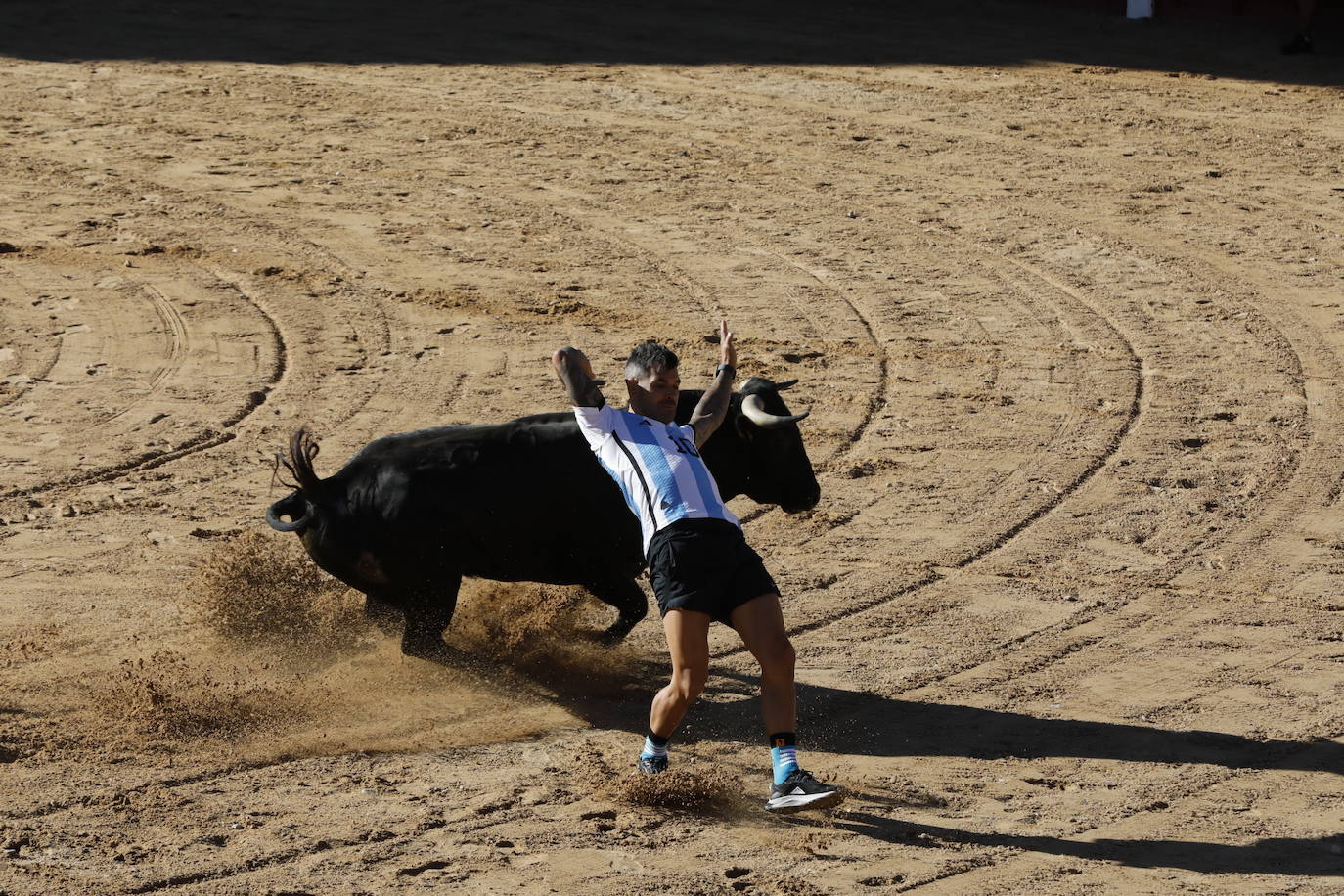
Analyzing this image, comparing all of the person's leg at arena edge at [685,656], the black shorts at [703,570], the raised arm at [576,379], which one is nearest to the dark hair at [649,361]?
the raised arm at [576,379]

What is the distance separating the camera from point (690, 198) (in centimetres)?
1441

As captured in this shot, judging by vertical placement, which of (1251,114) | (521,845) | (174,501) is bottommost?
(521,845)

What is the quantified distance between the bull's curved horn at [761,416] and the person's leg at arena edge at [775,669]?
1.13 m

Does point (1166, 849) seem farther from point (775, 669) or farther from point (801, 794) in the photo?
point (775, 669)

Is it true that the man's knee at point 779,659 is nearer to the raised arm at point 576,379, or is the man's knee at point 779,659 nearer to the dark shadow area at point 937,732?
the dark shadow area at point 937,732

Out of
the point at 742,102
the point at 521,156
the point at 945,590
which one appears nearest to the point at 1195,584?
the point at 945,590

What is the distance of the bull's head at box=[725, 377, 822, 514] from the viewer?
7367 millimetres

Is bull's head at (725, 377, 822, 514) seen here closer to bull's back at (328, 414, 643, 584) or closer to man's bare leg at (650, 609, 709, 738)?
bull's back at (328, 414, 643, 584)

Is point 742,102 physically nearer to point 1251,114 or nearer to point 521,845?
point 1251,114

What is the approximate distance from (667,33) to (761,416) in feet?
44.9

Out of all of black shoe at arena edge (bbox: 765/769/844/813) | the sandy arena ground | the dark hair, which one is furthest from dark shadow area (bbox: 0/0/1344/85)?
black shoe at arena edge (bbox: 765/769/844/813)

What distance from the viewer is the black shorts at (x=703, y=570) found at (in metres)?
5.96

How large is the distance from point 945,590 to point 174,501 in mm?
4024

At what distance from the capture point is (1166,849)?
5871 millimetres
